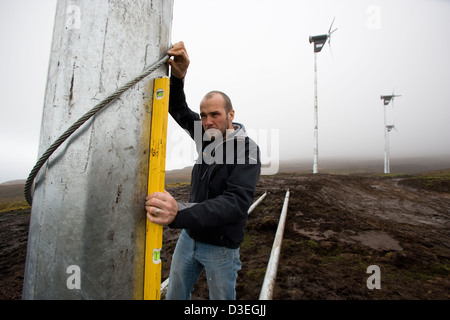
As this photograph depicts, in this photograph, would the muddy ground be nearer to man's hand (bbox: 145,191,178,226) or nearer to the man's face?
the man's face

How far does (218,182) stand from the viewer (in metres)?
1.72

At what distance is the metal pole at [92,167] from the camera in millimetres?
751

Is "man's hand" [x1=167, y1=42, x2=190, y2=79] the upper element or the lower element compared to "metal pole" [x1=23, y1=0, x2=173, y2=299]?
upper

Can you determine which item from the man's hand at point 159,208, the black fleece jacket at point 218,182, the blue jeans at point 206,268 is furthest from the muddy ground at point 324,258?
the man's hand at point 159,208

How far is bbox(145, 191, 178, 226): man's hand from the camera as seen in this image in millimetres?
891

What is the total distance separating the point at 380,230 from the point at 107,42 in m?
6.49

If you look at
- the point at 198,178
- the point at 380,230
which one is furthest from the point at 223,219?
the point at 380,230

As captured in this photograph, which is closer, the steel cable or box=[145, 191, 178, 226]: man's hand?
the steel cable

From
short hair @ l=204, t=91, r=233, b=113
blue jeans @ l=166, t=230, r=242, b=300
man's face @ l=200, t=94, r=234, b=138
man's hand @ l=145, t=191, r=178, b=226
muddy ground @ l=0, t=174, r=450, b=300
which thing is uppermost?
short hair @ l=204, t=91, r=233, b=113

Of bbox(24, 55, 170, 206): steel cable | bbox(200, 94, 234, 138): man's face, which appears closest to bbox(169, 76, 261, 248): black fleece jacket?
bbox(200, 94, 234, 138): man's face

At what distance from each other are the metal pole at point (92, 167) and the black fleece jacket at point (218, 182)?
1.03ft

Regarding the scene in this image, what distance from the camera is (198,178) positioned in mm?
1983

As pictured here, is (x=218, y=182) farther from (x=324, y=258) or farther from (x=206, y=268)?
(x=324, y=258)
